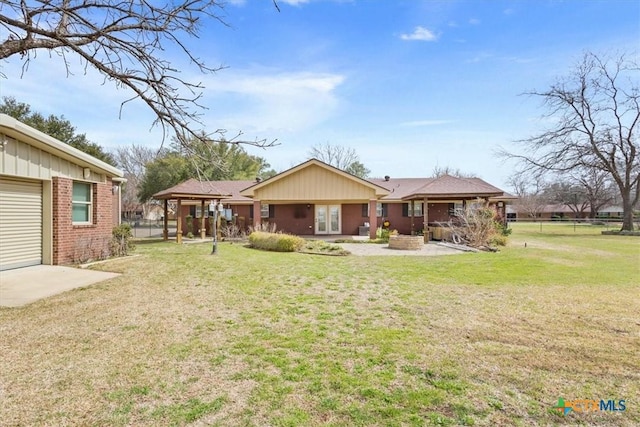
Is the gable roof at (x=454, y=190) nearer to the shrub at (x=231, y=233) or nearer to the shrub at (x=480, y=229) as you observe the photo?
the shrub at (x=480, y=229)

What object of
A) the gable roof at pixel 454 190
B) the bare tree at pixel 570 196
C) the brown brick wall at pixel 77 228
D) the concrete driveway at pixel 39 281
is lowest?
the concrete driveway at pixel 39 281

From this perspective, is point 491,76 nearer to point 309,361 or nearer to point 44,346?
point 309,361

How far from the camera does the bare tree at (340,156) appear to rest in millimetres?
49469

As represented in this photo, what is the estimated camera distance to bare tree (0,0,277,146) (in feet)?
13.4

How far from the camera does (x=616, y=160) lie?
3073 cm

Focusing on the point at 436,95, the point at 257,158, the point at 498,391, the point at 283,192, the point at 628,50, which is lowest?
the point at 498,391

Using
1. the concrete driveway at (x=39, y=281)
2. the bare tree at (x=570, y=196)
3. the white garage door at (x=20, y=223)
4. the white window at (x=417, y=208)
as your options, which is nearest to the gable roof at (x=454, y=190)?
the white window at (x=417, y=208)

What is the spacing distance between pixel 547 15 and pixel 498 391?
9.96 meters

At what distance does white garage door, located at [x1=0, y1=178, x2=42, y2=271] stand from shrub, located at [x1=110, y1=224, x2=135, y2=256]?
2212 millimetres

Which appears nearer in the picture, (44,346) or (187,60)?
(44,346)

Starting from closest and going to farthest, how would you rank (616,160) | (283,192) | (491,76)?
(491,76) < (283,192) < (616,160)

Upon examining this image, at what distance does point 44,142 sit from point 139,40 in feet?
20.5

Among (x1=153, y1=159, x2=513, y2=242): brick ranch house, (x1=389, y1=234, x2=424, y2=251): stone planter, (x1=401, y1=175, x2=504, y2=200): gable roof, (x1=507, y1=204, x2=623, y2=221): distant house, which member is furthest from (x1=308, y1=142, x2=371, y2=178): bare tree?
(x1=507, y1=204, x2=623, y2=221): distant house

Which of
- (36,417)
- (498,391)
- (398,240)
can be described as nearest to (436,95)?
(398,240)
